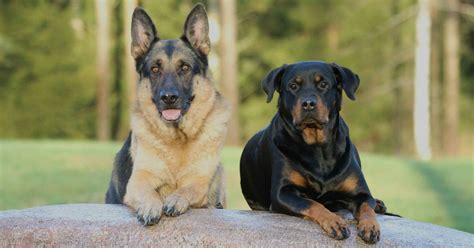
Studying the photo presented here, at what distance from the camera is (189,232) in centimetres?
572

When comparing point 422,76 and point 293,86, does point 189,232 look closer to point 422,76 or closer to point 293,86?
point 293,86

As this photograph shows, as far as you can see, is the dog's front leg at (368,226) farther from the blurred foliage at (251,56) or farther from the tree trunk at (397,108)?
the tree trunk at (397,108)

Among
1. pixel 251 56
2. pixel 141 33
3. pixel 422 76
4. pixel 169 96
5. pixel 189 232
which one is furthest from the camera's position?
pixel 251 56

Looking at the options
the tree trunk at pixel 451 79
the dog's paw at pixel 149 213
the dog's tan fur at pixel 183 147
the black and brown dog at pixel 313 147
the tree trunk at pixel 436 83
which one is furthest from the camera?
the tree trunk at pixel 436 83

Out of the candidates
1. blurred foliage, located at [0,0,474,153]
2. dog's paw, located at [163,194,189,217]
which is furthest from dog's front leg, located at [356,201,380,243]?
blurred foliage, located at [0,0,474,153]

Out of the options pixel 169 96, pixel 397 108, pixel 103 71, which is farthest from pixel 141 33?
pixel 397 108

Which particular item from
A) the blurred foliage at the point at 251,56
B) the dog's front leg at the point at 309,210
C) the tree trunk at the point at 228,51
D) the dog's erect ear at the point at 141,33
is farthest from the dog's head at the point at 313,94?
the blurred foliage at the point at 251,56

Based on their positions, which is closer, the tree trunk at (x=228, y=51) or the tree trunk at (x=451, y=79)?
the tree trunk at (x=228, y=51)

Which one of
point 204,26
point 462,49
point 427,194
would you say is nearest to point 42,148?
point 427,194

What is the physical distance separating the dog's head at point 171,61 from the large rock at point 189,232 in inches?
40.9

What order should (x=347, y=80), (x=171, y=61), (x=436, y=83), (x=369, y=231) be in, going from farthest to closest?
(x=436, y=83)
(x=171, y=61)
(x=347, y=80)
(x=369, y=231)

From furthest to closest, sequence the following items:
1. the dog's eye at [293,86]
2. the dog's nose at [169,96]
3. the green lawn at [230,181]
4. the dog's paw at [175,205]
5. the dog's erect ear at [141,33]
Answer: the green lawn at [230,181] < the dog's erect ear at [141,33] < the dog's nose at [169,96] < the dog's eye at [293,86] < the dog's paw at [175,205]

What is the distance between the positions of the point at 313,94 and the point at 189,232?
142cm

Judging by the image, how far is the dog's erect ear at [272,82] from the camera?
6.45 metres
